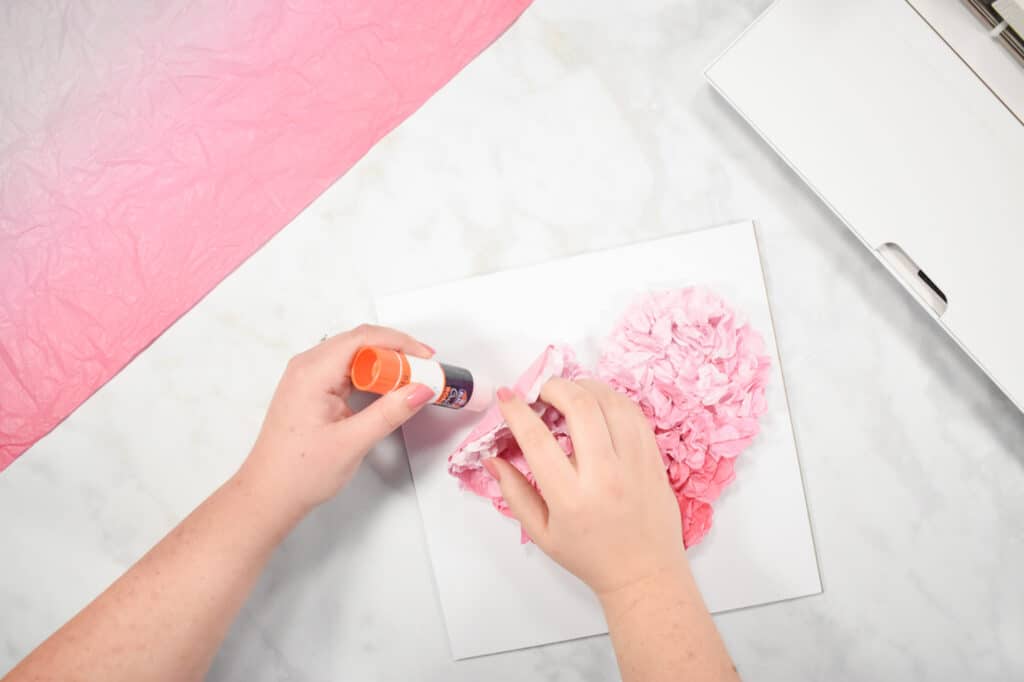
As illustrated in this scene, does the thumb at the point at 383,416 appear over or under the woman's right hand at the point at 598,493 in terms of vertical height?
over

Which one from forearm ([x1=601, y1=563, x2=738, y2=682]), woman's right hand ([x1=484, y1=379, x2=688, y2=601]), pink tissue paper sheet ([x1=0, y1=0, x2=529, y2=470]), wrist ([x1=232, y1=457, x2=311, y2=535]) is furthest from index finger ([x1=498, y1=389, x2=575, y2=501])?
pink tissue paper sheet ([x1=0, y1=0, x2=529, y2=470])

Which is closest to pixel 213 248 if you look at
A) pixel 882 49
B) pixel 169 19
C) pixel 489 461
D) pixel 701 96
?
pixel 169 19

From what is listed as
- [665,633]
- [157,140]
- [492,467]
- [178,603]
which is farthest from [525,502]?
[157,140]

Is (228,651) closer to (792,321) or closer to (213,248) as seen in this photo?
(213,248)

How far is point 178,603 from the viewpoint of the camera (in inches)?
25.0

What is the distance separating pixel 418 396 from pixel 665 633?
0.27 m

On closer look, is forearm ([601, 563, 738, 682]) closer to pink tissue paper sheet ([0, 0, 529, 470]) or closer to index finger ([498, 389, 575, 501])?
index finger ([498, 389, 575, 501])

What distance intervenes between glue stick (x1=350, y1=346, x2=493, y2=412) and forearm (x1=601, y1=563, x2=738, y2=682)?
216mm

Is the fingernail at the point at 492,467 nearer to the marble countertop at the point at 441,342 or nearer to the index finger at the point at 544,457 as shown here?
the index finger at the point at 544,457

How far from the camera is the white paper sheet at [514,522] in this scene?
0.73 meters

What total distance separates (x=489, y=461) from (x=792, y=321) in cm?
37

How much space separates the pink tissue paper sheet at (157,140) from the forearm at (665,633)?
53 cm

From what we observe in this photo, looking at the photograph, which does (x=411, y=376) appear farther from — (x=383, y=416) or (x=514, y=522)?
(x=514, y=522)

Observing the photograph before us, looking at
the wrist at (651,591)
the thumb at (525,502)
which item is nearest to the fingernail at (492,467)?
the thumb at (525,502)
